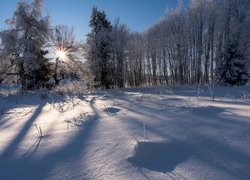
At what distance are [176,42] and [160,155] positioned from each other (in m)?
32.9

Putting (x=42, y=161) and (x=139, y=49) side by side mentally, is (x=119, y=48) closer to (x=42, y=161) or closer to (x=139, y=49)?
(x=139, y=49)

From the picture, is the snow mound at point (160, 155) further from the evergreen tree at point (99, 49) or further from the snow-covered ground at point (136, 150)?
the evergreen tree at point (99, 49)

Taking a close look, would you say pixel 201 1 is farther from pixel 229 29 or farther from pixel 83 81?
pixel 83 81

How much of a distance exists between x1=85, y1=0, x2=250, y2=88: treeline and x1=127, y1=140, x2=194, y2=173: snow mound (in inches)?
890

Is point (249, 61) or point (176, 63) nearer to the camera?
point (249, 61)

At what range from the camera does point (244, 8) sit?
27172mm

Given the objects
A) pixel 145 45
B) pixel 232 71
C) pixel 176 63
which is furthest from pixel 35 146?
pixel 145 45

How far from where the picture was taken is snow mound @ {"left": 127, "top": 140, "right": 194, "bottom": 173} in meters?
2.00

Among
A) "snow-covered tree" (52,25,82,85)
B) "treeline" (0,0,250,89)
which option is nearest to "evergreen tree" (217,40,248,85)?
"treeline" (0,0,250,89)

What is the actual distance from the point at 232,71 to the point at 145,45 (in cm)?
2015

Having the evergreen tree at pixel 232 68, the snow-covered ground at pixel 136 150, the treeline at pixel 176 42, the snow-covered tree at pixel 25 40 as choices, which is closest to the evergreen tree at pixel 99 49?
the treeline at pixel 176 42

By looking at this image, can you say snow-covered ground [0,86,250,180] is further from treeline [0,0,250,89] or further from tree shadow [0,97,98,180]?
treeline [0,0,250,89]

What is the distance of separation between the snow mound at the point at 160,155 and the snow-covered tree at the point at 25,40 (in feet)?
65.7

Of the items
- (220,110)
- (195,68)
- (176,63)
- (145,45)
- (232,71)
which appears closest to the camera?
(220,110)
